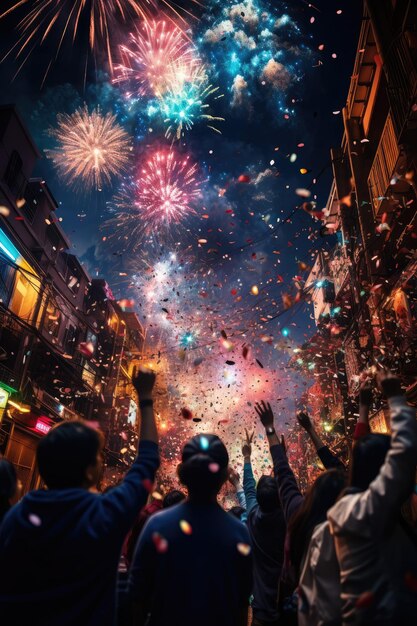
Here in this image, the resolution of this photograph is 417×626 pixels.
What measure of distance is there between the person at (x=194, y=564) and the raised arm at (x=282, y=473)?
88cm

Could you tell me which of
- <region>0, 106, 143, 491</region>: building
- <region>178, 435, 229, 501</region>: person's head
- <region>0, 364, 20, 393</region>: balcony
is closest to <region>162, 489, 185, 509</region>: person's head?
<region>178, 435, 229, 501</region>: person's head

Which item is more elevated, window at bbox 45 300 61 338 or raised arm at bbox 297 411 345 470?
window at bbox 45 300 61 338

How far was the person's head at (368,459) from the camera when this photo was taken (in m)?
2.11

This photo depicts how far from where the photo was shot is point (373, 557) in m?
1.84

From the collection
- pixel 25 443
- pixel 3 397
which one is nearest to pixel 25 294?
pixel 3 397

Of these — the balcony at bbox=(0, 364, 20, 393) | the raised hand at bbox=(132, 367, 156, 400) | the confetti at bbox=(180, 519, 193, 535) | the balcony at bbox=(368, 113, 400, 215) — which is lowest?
the confetti at bbox=(180, 519, 193, 535)

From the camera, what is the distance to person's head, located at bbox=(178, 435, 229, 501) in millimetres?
2312

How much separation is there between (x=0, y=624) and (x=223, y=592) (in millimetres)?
1055

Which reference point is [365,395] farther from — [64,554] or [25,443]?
[25,443]

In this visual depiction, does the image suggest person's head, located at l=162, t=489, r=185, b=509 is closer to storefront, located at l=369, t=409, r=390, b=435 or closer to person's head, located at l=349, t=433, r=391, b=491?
person's head, located at l=349, t=433, r=391, b=491

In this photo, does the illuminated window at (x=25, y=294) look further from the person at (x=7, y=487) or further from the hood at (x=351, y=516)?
the hood at (x=351, y=516)

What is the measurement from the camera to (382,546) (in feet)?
6.06

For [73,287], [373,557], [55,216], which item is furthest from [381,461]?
[73,287]

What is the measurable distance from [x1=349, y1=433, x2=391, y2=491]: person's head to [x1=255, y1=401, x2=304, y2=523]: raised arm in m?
1.01
